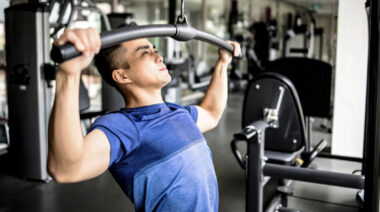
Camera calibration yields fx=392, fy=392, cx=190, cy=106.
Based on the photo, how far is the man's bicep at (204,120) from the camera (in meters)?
1.40

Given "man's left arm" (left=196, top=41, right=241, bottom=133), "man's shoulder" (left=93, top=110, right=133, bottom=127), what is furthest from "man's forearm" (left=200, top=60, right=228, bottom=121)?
"man's shoulder" (left=93, top=110, right=133, bottom=127)

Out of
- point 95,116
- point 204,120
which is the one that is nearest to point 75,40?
point 204,120

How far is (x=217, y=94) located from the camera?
152 centimetres

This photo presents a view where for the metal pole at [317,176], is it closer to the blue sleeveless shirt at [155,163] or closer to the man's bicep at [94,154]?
the blue sleeveless shirt at [155,163]

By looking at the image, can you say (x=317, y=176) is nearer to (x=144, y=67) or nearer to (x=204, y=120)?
(x=204, y=120)

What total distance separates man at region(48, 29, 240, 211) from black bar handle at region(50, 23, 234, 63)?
32 mm

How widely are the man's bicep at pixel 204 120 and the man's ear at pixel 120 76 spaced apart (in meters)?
0.35

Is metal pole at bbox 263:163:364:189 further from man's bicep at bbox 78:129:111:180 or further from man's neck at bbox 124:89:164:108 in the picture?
man's bicep at bbox 78:129:111:180

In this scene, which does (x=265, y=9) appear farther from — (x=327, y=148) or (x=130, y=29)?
(x=130, y=29)

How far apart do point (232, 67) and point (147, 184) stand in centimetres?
744

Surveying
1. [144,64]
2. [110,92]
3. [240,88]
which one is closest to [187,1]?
[240,88]

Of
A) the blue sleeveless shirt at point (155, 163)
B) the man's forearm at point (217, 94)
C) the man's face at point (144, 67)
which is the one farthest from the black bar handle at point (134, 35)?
the man's forearm at point (217, 94)

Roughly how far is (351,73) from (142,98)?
313cm

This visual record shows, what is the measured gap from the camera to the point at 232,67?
8.34 m
